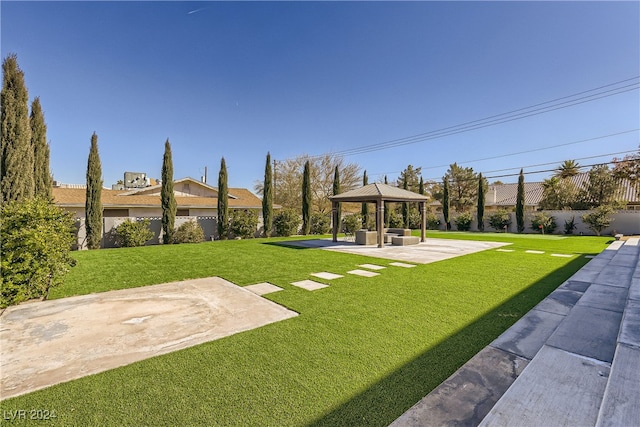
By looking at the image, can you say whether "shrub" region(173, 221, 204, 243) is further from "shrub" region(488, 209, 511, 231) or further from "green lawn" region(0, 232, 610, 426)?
"shrub" region(488, 209, 511, 231)

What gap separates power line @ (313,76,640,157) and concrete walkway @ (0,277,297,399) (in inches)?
988

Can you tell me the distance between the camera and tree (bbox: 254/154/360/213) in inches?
1140

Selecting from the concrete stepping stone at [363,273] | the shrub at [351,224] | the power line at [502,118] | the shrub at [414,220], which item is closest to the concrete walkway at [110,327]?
the concrete stepping stone at [363,273]

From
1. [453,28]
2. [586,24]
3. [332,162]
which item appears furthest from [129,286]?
[332,162]

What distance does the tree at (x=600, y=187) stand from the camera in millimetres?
21094

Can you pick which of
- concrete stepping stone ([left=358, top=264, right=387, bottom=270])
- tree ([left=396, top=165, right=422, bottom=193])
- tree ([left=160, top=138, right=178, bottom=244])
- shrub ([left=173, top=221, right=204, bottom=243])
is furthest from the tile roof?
tree ([left=396, top=165, right=422, bottom=193])

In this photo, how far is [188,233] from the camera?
47.5 ft

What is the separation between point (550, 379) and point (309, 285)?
12.9 feet

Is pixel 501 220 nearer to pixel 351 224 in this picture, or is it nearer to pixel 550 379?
pixel 351 224

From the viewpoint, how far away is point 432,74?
53.7ft

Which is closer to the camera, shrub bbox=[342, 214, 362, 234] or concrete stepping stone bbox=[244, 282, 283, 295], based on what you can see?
concrete stepping stone bbox=[244, 282, 283, 295]

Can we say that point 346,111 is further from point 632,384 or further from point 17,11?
point 632,384

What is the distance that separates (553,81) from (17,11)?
23532mm

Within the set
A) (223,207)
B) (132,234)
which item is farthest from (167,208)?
(223,207)
